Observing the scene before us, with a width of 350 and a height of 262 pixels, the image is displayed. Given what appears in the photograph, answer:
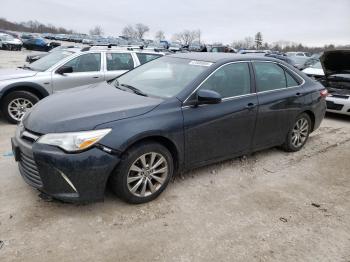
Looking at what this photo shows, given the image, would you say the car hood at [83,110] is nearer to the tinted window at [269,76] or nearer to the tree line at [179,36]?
the tinted window at [269,76]

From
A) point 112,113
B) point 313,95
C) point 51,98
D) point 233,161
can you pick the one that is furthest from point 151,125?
point 313,95

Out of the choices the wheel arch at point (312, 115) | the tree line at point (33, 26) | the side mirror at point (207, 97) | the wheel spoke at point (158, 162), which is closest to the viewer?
the wheel spoke at point (158, 162)

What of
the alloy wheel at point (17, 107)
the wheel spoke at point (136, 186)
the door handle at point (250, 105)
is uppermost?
the door handle at point (250, 105)

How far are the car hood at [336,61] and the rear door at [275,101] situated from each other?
113 inches

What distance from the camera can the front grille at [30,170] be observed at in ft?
11.0

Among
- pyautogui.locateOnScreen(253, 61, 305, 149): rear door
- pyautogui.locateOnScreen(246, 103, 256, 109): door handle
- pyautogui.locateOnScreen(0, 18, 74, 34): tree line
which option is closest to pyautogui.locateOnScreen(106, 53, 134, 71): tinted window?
pyautogui.locateOnScreen(253, 61, 305, 149): rear door

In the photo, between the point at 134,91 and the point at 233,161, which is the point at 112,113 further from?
the point at 233,161

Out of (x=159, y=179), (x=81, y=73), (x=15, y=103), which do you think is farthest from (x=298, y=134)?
(x=15, y=103)

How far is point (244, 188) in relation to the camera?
4.32 m

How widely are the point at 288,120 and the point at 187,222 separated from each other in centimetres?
267

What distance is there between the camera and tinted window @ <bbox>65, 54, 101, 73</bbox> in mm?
7316

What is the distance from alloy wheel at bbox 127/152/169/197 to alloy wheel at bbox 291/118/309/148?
271 centimetres

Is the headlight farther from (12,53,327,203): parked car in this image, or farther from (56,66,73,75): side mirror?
(56,66,73,75): side mirror

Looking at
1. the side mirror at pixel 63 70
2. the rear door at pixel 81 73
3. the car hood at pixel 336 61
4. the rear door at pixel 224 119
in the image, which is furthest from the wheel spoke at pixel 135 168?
the car hood at pixel 336 61
